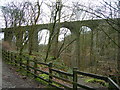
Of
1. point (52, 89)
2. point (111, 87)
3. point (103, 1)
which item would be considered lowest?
point (52, 89)

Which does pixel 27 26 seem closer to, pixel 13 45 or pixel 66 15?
pixel 66 15

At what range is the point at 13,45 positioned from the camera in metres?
19.9

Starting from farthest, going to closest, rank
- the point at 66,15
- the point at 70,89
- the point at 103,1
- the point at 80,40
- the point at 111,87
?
the point at 80,40, the point at 66,15, the point at 103,1, the point at 70,89, the point at 111,87

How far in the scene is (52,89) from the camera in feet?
15.7

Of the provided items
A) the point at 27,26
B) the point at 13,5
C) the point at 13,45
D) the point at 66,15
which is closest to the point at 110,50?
the point at 66,15

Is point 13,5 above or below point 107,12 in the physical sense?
above

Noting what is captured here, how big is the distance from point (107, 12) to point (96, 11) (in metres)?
0.53

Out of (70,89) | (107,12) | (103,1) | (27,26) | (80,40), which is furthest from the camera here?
(80,40)

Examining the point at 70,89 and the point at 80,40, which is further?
the point at 80,40

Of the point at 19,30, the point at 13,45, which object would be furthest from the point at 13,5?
the point at 13,45

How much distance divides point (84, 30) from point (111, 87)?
15.4 meters

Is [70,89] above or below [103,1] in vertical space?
below

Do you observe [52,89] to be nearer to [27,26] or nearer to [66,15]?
[27,26]

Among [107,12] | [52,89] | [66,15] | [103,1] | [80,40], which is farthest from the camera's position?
[80,40]
